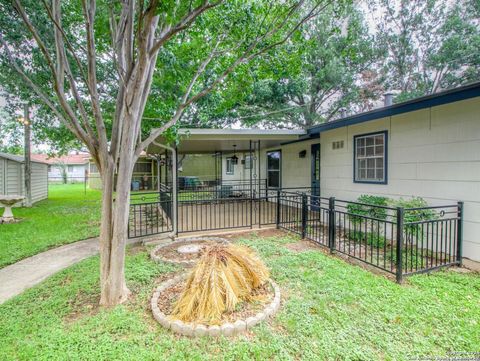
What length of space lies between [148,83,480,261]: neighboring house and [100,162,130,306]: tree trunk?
2861 millimetres

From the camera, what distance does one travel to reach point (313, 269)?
3.97 metres

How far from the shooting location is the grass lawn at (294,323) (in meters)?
2.24

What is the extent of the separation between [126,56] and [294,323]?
3.45m

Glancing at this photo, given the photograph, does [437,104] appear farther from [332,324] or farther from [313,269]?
[332,324]

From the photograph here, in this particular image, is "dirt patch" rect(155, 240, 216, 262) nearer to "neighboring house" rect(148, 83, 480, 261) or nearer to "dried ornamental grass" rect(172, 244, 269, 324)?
"dried ornamental grass" rect(172, 244, 269, 324)

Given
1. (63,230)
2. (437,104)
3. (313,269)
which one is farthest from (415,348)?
(63,230)

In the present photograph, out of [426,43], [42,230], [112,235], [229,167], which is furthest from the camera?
[229,167]

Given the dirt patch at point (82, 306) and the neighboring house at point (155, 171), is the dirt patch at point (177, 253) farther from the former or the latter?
the neighboring house at point (155, 171)

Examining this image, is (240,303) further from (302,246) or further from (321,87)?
(321,87)

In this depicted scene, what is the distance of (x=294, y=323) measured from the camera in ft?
8.59

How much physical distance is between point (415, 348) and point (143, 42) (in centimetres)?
391

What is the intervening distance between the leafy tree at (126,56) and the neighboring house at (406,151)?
1.68 metres

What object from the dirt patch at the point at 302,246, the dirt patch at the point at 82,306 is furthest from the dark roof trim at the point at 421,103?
the dirt patch at the point at 82,306

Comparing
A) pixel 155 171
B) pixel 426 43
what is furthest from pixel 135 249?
pixel 426 43
